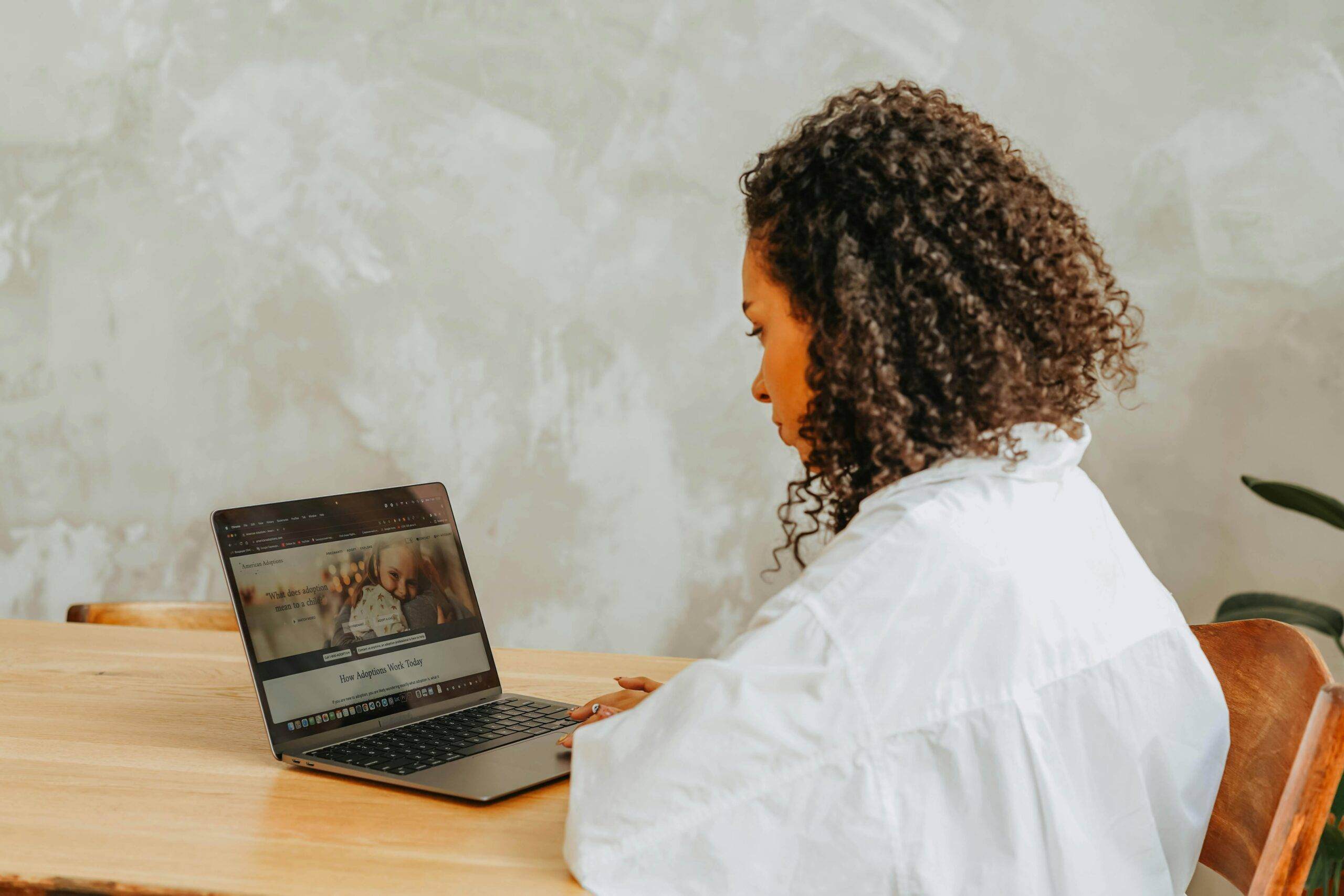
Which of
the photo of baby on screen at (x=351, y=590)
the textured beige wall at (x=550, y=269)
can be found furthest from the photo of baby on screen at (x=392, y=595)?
the textured beige wall at (x=550, y=269)

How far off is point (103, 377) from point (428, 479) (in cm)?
81

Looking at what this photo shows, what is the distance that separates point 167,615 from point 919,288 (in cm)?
152

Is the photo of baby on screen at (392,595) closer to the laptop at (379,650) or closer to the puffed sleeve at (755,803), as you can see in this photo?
the laptop at (379,650)

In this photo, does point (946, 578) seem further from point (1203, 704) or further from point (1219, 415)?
point (1219, 415)

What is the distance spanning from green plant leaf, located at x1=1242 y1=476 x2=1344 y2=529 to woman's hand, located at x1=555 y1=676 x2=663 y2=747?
113 centimetres

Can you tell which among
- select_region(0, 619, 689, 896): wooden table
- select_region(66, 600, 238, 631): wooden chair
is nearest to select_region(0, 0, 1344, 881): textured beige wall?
select_region(66, 600, 238, 631): wooden chair

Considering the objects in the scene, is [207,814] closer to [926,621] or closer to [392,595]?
[392,595]

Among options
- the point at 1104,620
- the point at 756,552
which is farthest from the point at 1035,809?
the point at 756,552

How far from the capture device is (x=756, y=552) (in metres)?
2.40

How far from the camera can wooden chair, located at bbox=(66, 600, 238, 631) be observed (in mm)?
1850

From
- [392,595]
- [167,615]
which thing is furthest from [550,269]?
[392,595]

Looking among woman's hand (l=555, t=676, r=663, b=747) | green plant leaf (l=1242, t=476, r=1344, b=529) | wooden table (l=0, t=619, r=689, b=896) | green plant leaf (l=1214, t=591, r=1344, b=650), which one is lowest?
green plant leaf (l=1214, t=591, r=1344, b=650)

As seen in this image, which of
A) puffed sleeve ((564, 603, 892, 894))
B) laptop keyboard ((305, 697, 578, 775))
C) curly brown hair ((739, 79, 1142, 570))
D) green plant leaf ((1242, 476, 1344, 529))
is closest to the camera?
puffed sleeve ((564, 603, 892, 894))

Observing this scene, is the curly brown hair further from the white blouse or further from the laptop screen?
the laptop screen
